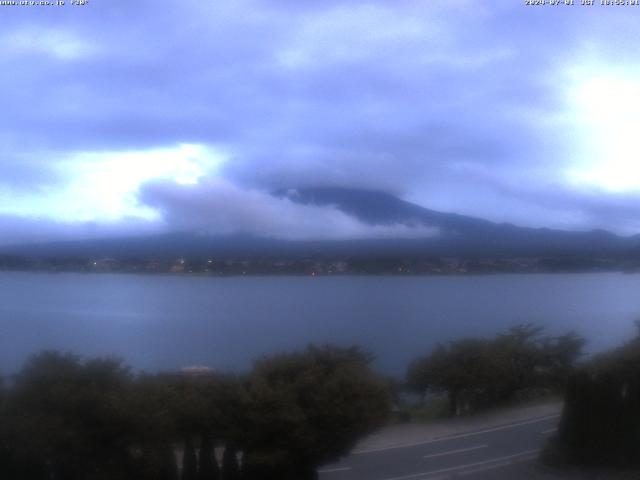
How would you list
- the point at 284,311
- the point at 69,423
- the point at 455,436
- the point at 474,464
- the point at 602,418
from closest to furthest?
1. the point at 69,423
2. the point at 474,464
3. the point at 602,418
4. the point at 455,436
5. the point at 284,311

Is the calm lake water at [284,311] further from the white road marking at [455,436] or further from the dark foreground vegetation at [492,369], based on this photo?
the white road marking at [455,436]

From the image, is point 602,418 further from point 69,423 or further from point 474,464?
point 69,423

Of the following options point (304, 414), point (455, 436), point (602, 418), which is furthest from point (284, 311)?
point (602, 418)

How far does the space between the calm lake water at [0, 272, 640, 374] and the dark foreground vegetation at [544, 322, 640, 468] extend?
3645 millimetres

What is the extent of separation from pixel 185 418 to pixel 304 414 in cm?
193

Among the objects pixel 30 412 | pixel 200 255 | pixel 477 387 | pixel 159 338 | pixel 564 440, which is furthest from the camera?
pixel 200 255

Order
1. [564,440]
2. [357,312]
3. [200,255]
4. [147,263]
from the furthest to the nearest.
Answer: [357,312]
[200,255]
[147,263]
[564,440]

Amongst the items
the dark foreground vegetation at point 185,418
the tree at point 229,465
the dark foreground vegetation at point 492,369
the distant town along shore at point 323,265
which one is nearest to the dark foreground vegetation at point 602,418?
the dark foreground vegetation at point 492,369

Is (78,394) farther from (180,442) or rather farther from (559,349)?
(559,349)

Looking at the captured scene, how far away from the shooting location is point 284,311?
25344 millimetres

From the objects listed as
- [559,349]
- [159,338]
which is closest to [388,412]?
[559,349]

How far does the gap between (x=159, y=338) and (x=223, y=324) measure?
3302mm

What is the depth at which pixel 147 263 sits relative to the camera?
72.5 feet

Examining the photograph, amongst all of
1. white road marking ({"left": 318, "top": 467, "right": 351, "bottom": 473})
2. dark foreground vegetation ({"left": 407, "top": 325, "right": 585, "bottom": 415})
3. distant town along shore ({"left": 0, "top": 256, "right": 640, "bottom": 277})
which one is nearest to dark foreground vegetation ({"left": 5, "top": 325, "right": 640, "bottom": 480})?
white road marking ({"left": 318, "top": 467, "right": 351, "bottom": 473})
